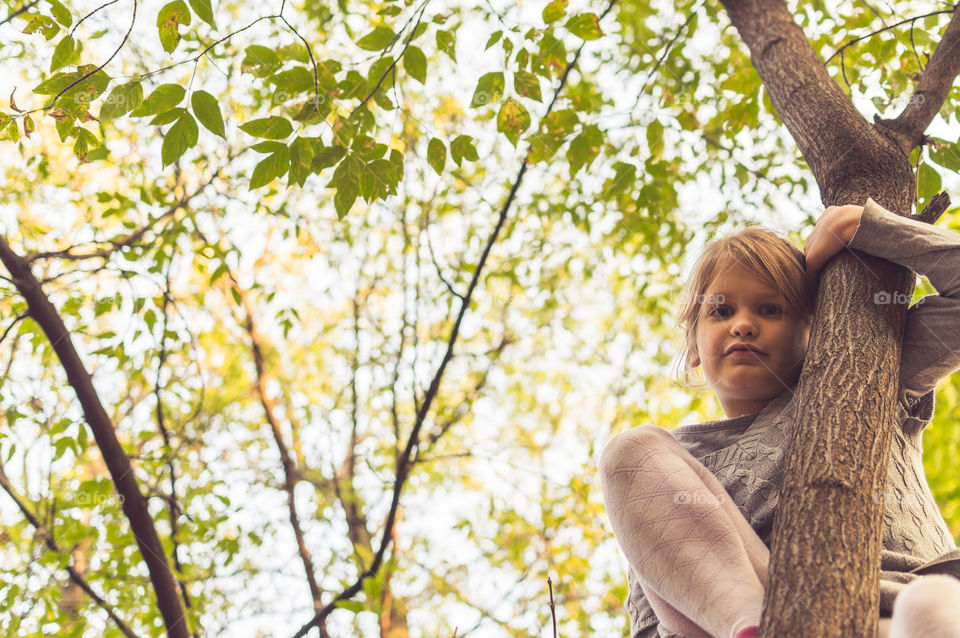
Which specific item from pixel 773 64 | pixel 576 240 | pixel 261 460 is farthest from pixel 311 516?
pixel 773 64

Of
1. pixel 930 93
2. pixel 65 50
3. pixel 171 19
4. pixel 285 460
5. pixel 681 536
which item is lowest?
pixel 681 536

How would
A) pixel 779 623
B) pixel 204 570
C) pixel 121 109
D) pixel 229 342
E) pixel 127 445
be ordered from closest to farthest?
pixel 779 623, pixel 121 109, pixel 204 570, pixel 127 445, pixel 229 342

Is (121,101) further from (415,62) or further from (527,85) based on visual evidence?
(527,85)

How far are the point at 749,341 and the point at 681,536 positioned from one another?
567 millimetres

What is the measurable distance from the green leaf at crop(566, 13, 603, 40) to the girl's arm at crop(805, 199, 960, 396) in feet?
2.95

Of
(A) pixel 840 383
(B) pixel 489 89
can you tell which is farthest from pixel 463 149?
(A) pixel 840 383

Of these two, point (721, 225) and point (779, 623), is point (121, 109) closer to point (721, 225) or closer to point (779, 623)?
point (779, 623)

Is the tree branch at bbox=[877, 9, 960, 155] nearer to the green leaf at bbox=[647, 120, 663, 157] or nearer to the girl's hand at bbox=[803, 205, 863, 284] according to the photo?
the girl's hand at bbox=[803, 205, 863, 284]

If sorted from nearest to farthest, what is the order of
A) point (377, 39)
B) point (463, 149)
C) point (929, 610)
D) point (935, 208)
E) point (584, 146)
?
point (929, 610) < point (935, 208) < point (377, 39) < point (463, 149) < point (584, 146)

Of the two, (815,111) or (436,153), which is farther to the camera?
(436,153)

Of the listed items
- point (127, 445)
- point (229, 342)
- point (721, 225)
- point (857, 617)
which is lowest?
point (857, 617)

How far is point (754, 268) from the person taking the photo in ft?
5.22

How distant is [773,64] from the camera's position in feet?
5.80

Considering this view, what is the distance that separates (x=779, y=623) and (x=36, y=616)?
146 inches
